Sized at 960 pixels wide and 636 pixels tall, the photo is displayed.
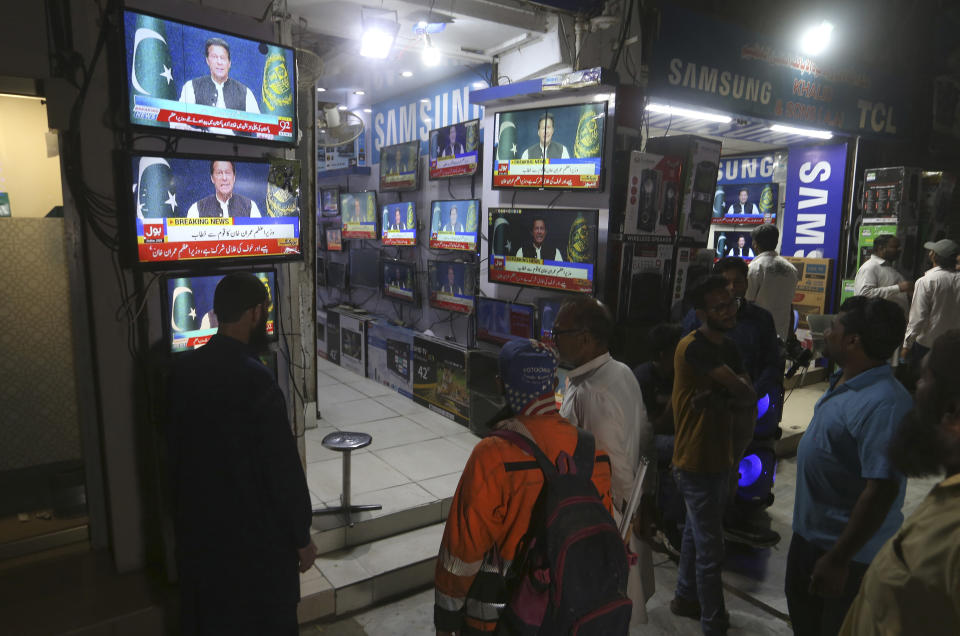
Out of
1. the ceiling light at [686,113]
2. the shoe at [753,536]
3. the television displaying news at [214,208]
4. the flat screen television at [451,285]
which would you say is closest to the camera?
the television displaying news at [214,208]

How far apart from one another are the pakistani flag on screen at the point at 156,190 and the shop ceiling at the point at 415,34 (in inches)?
107

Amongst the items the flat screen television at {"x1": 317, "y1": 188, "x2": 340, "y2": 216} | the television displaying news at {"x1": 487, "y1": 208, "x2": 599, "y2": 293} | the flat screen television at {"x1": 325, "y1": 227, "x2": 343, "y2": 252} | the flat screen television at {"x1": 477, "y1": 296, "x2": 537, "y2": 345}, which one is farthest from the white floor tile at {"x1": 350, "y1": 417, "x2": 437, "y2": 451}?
the flat screen television at {"x1": 317, "y1": 188, "x2": 340, "y2": 216}

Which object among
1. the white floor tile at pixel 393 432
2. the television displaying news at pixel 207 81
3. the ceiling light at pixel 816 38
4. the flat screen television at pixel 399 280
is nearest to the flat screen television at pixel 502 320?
the white floor tile at pixel 393 432

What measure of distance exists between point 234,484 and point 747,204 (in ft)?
33.7

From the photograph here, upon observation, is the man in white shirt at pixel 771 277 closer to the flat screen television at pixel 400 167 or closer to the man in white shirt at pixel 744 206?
the flat screen television at pixel 400 167

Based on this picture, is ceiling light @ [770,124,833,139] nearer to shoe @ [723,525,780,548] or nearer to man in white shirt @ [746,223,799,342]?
man in white shirt @ [746,223,799,342]

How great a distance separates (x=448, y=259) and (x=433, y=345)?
1.12 m

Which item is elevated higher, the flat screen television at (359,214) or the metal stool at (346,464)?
the flat screen television at (359,214)

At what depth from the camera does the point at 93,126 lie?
2793mm

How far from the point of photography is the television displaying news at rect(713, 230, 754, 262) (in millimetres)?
10484

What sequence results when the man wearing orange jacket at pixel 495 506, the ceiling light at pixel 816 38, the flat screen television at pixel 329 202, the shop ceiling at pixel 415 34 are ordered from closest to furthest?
the man wearing orange jacket at pixel 495 506 → the shop ceiling at pixel 415 34 → the ceiling light at pixel 816 38 → the flat screen television at pixel 329 202

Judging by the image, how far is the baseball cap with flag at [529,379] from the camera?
5.64ft

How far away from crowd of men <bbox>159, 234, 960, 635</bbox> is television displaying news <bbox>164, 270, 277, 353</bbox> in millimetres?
677

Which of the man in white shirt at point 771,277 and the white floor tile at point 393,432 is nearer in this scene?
the man in white shirt at point 771,277
